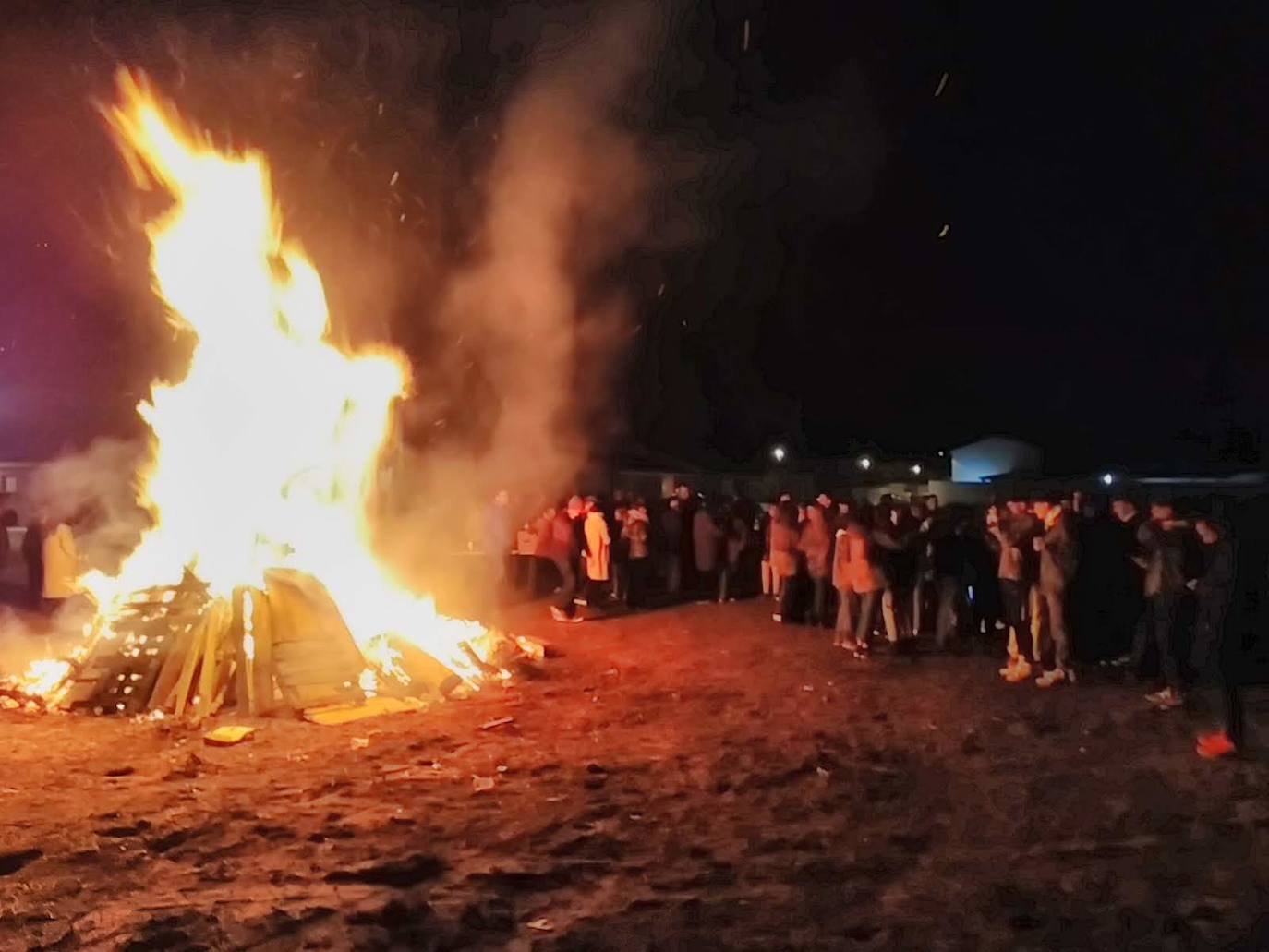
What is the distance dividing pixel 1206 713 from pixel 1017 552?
2.43 metres

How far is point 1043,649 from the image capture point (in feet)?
35.6

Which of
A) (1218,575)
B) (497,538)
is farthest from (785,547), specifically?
(1218,575)

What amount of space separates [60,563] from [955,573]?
33.2 feet

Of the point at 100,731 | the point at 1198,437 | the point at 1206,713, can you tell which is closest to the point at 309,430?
the point at 100,731

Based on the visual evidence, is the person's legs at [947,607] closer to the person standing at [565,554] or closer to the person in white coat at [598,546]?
the person in white coat at [598,546]

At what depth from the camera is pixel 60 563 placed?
12891 millimetres

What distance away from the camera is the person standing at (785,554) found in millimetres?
14078

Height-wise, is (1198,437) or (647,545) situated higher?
(1198,437)

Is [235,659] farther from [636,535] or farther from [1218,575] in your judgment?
[1218,575]

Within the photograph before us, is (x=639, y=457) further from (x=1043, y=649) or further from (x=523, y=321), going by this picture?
(x=1043, y=649)

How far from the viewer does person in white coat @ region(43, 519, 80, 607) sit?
42.0ft

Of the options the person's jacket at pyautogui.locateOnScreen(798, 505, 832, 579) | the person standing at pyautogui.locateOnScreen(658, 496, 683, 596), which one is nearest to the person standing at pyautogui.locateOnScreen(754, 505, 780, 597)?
the person's jacket at pyautogui.locateOnScreen(798, 505, 832, 579)

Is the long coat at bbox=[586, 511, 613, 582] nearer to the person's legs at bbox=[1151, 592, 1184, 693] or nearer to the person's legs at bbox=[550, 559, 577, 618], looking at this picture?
the person's legs at bbox=[550, 559, 577, 618]

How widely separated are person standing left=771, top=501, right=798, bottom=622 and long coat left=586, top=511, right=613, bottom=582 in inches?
92.1
